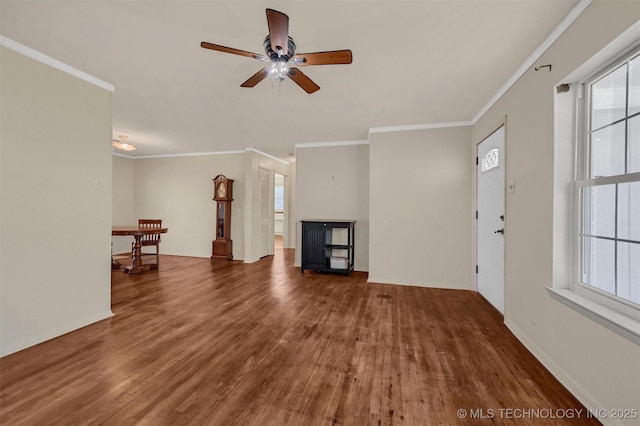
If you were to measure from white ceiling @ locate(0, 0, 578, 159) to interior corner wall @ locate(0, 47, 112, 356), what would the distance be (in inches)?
13.0

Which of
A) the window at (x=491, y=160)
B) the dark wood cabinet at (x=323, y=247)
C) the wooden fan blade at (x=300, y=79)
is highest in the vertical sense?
the wooden fan blade at (x=300, y=79)

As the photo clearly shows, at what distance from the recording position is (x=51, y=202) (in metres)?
2.35

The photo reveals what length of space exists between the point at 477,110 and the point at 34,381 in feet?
16.6

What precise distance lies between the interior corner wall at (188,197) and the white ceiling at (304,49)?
8.17ft

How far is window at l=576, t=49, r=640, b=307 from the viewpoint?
142 cm

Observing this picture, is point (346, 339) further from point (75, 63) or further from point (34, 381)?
point (75, 63)

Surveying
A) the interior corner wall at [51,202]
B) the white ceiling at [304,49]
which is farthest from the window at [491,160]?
the interior corner wall at [51,202]

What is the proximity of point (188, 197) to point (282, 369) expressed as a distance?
5.66 meters

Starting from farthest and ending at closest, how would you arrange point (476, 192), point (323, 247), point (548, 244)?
point (323, 247), point (476, 192), point (548, 244)

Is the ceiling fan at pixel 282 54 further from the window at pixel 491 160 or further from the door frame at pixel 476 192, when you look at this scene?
the window at pixel 491 160

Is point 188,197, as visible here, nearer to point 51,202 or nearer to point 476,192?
point 51,202

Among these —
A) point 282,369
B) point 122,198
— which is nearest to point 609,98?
point 282,369

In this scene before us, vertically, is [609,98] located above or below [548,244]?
above

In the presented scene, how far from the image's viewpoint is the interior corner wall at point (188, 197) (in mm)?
6129
